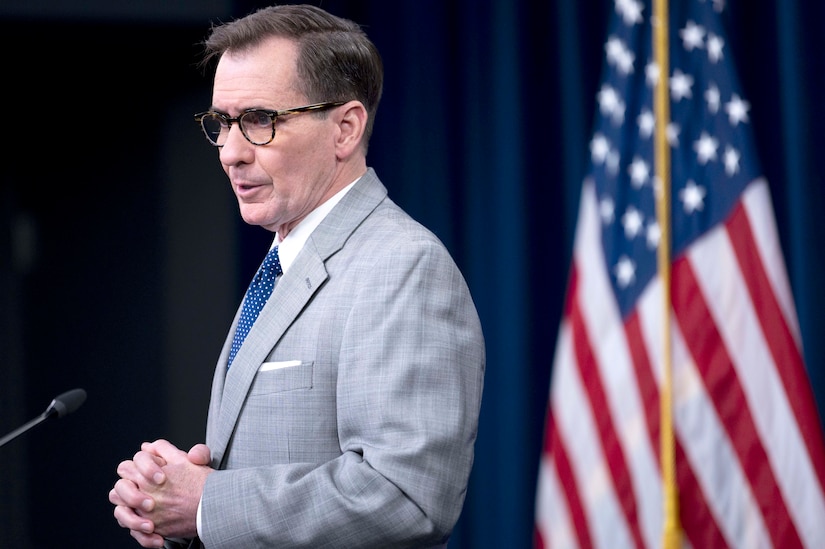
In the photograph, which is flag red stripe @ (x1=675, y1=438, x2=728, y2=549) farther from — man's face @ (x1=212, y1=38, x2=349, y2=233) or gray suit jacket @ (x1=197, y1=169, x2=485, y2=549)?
man's face @ (x1=212, y1=38, x2=349, y2=233)

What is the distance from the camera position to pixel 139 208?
3.50 meters

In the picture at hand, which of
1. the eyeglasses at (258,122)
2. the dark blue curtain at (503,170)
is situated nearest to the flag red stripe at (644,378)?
the dark blue curtain at (503,170)

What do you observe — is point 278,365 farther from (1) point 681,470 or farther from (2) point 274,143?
(1) point 681,470

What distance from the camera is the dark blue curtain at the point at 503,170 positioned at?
2807 mm

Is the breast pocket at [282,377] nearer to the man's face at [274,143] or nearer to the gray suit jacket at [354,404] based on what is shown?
the gray suit jacket at [354,404]

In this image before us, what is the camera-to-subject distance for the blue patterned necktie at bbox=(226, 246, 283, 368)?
1494mm

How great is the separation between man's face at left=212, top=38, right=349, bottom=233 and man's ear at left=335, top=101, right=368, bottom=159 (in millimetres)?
13

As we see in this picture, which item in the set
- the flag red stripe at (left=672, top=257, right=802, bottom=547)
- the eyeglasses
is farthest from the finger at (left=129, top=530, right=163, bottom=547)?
the flag red stripe at (left=672, top=257, right=802, bottom=547)

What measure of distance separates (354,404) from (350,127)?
425mm

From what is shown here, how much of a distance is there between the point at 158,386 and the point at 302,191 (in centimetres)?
220

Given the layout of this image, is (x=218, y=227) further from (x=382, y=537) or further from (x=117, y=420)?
(x=382, y=537)

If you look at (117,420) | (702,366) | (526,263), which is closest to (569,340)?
(702,366)

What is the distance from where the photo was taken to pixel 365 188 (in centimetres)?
147

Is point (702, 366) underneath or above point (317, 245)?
underneath
